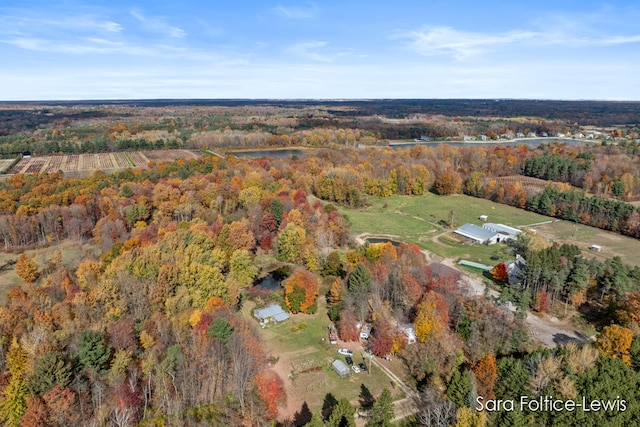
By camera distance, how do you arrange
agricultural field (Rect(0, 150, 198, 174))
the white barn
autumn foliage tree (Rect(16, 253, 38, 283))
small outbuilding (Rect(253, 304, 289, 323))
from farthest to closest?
agricultural field (Rect(0, 150, 198, 174))
the white barn
autumn foliage tree (Rect(16, 253, 38, 283))
small outbuilding (Rect(253, 304, 289, 323))

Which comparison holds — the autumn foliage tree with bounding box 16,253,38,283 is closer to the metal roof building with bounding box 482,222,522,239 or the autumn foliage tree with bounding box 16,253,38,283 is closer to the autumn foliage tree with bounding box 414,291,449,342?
the autumn foliage tree with bounding box 414,291,449,342

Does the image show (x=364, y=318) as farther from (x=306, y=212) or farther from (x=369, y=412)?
(x=306, y=212)

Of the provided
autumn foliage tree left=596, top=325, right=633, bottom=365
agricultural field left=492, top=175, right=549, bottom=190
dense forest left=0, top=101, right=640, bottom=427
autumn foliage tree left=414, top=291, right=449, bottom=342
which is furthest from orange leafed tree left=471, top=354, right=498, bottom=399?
agricultural field left=492, top=175, right=549, bottom=190

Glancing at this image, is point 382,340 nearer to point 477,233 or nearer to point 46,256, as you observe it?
point 477,233

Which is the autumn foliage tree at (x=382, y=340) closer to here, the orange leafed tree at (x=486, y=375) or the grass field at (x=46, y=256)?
the orange leafed tree at (x=486, y=375)

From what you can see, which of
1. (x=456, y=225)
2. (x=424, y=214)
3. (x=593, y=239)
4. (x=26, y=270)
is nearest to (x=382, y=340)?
(x=26, y=270)

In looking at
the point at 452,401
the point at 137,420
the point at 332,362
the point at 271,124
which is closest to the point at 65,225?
the point at 137,420
